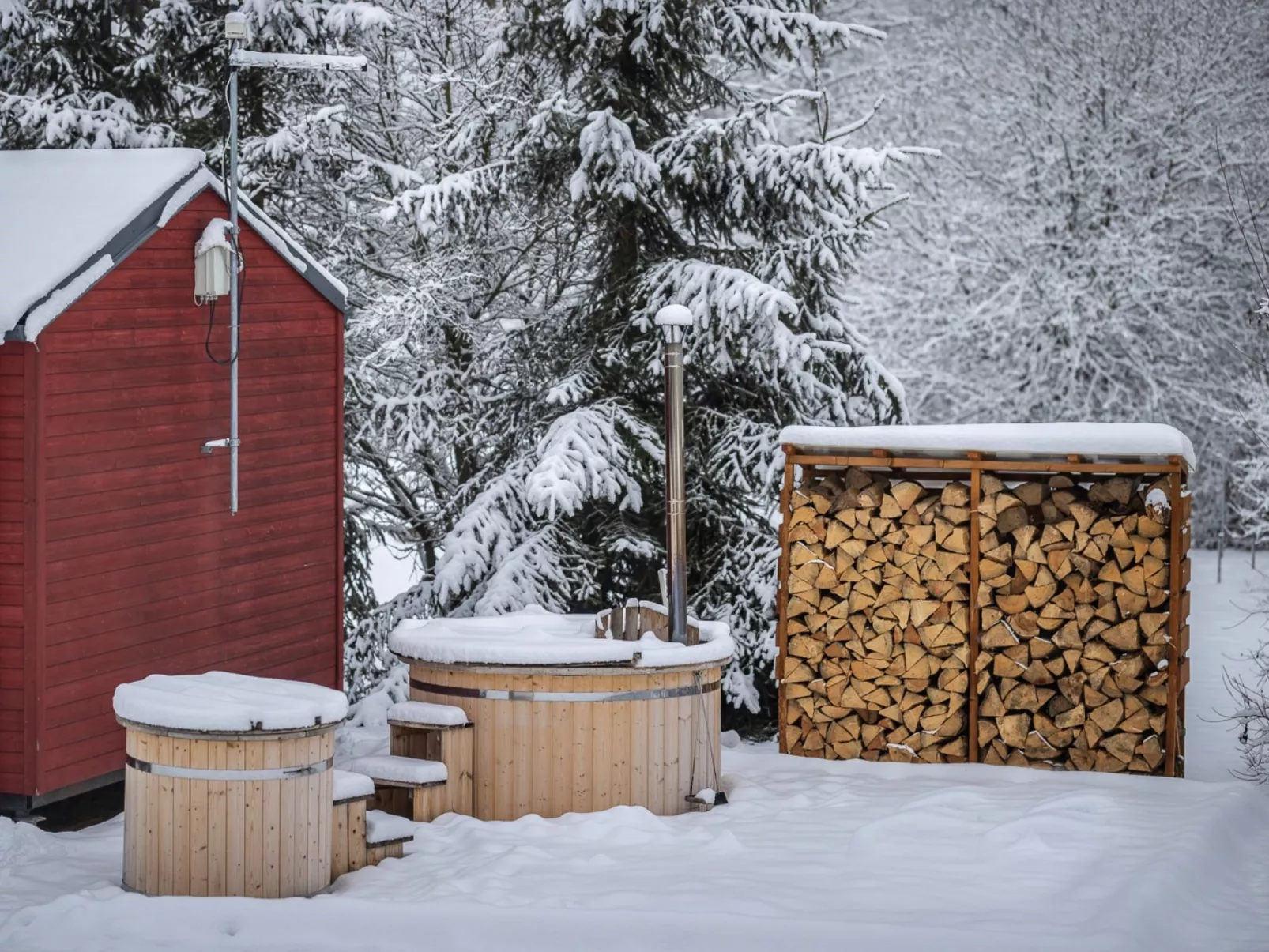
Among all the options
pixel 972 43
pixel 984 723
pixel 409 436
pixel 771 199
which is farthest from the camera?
pixel 972 43

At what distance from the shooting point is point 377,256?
13180mm

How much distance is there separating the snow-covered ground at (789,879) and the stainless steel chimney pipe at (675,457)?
106 centimetres

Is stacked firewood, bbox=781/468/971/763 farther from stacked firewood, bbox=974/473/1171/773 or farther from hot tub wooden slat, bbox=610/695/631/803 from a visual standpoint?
hot tub wooden slat, bbox=610/695/631/803

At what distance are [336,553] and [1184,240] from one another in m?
13.2

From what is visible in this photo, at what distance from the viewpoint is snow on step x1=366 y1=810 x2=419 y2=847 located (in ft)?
20.6

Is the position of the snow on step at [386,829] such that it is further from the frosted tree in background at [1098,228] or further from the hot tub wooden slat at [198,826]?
the frosted tree in background at [1098,228]

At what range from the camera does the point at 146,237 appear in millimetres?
7227

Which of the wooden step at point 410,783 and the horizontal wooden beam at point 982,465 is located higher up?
the horizontal wooden beam at point 982,465

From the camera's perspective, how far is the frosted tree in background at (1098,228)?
17906mm

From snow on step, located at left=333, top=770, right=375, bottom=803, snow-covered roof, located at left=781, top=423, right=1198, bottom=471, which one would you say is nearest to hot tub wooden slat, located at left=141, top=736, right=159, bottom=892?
snow on step, located at left=333, top=770, right=375, bottom=803

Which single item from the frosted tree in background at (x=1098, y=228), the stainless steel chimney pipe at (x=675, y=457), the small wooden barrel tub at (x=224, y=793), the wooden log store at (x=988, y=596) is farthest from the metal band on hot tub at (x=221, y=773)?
the frosted tree in background at (x=1098, y=228)

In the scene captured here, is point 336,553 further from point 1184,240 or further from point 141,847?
point 1184,240

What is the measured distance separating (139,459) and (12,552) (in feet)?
2.71

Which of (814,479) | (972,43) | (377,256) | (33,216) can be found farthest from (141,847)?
(972,43)
